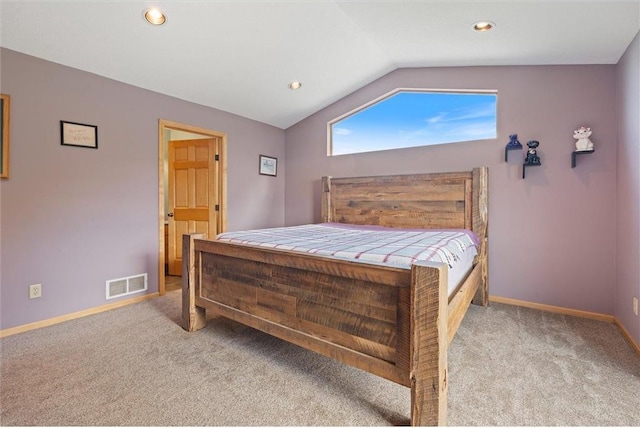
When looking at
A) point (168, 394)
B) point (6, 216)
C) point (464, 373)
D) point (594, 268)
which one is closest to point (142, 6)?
point (6, 216)

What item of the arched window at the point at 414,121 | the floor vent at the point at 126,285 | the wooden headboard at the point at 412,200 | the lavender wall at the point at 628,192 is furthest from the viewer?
the arched window at the point at 414,121

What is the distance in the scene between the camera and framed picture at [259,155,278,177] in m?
4.32

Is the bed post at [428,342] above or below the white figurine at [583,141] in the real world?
below

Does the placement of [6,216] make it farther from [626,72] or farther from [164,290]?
[626,72]

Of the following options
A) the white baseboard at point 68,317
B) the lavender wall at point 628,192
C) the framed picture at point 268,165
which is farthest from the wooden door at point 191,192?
the lavender wall at point 628,192

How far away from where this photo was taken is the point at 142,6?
2.14 metres

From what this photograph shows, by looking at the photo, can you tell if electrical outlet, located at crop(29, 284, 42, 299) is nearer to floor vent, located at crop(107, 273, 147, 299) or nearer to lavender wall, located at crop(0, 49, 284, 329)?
lavender wall, located at crop(0, 49, 284, 329)

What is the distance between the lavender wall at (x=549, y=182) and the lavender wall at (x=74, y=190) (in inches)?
124

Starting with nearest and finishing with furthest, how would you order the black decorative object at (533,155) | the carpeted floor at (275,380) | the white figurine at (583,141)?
the carpeted floor at (275,380)
the white figurine at (583,141)
the black decorative object at (533,155)

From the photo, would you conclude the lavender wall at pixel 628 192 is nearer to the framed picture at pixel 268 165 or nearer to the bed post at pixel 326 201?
the bed post at pixel 326 201

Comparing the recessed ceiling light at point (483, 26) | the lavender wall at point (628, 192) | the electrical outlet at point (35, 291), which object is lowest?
the electrical outlet at point (35, 291)

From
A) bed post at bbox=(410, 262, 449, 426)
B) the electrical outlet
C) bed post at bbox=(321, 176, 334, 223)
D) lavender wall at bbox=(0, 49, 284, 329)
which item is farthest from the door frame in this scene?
bed post at bbox=(410, 262, 449, 426)

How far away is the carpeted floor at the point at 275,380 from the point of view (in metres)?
1.40

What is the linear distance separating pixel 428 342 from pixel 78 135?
127 inches
